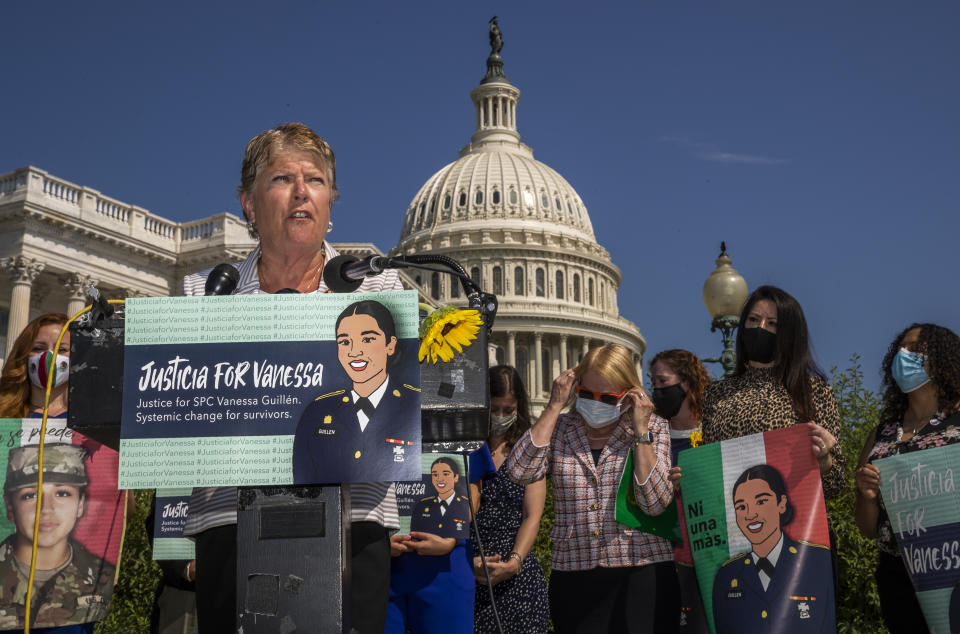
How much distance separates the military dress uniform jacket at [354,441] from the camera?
235 centimetres

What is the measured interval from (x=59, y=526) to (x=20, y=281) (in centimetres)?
2751

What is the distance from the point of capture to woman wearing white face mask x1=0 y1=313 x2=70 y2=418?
13.7ft

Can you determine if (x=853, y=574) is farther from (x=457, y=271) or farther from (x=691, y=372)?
(x=457, y=271)

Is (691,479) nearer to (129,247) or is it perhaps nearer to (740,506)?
(740,506)

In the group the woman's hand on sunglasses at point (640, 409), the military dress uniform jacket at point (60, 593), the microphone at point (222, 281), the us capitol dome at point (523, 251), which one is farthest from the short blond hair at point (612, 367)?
the us capitol dome at point (523, 251)

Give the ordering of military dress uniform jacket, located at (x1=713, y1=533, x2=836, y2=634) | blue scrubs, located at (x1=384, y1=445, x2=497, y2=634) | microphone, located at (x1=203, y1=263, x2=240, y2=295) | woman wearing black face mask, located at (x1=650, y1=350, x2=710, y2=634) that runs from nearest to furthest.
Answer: microphone, located at (x1=203, y1=263, x2=240, y2=295) → military dress uniform jacket, located at (x1=713, y1=533, x2=836, y2=634) → blue scrubs, located at (x1=384, y1=445, x2=497, y2=634) → woman wearing black face mask, located at (x1=650, y1=350, x2=710, y2=634)

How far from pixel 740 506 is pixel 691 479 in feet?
0.82

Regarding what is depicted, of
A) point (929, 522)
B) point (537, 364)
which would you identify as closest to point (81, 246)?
point (929, 522)

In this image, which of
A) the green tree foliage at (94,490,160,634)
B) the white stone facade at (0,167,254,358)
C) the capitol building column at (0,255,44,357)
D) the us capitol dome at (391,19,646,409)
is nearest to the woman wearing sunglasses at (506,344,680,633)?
the green tree foliage at (94,490,160,634)

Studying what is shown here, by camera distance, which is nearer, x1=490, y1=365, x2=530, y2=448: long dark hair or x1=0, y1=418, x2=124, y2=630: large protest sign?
x1=0, y1=418, x2=124, y2=630: large protest sign

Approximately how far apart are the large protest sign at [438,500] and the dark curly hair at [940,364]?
1992mm

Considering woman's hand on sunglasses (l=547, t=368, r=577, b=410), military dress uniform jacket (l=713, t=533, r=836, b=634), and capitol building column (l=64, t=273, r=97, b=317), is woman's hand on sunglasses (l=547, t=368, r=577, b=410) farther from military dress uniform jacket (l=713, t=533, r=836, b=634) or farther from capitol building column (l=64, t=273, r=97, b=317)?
capitol building column (l=64, t=273, r=97, b=317)

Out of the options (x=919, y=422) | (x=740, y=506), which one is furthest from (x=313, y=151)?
(x=919, y=422)

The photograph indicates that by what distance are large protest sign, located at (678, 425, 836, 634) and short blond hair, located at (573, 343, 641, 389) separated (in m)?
0.53
